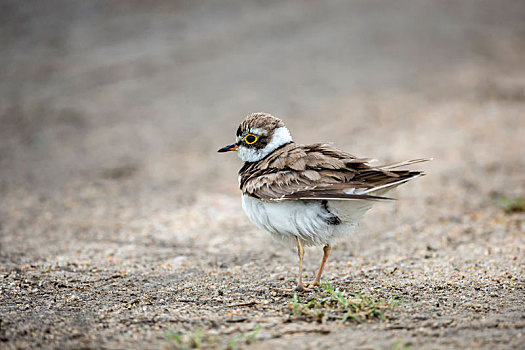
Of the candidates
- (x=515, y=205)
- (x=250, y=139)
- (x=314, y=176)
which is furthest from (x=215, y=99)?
(x=314, y=176)

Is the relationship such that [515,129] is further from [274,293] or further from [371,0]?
[371,0]

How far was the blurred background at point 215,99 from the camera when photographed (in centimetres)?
833

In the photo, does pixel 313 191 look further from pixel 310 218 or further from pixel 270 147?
pixel 270 147

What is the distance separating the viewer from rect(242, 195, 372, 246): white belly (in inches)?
179

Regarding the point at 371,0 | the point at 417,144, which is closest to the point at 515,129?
the point at 417,144

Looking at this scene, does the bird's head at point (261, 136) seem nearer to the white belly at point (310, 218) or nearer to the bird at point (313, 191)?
the bird at point (313, 191)

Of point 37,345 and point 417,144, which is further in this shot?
point 417,144

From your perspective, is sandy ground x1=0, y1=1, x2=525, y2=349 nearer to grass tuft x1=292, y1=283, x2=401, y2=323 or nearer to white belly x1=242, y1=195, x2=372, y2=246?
grass tuft x1=292, y1=283, x2=401, y2=323

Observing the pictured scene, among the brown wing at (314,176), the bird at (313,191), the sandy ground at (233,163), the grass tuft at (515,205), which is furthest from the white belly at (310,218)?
the grass tuft at (515,205)

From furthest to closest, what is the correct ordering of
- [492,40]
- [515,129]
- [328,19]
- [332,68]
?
[328,19] < [492,40] < [332,68] < [515,129]

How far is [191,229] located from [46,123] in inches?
237

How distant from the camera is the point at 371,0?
17844 millimetres

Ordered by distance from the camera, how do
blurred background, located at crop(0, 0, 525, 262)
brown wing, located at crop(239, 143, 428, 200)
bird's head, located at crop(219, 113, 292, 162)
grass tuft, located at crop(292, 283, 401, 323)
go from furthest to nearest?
blurred background, located at crop(0, 0, 525, 262) < bird's head, located at crop(219, 113, 292, 162) < brown wing, located at crop(239, 143, 428, 200) < grass tuft, located at crop(292, 283, 401, 323)

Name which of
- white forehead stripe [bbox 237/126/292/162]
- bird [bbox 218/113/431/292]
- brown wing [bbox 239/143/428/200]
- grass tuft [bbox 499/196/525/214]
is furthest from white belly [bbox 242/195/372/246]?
grass tuft [bbox 499/196/525/214]
